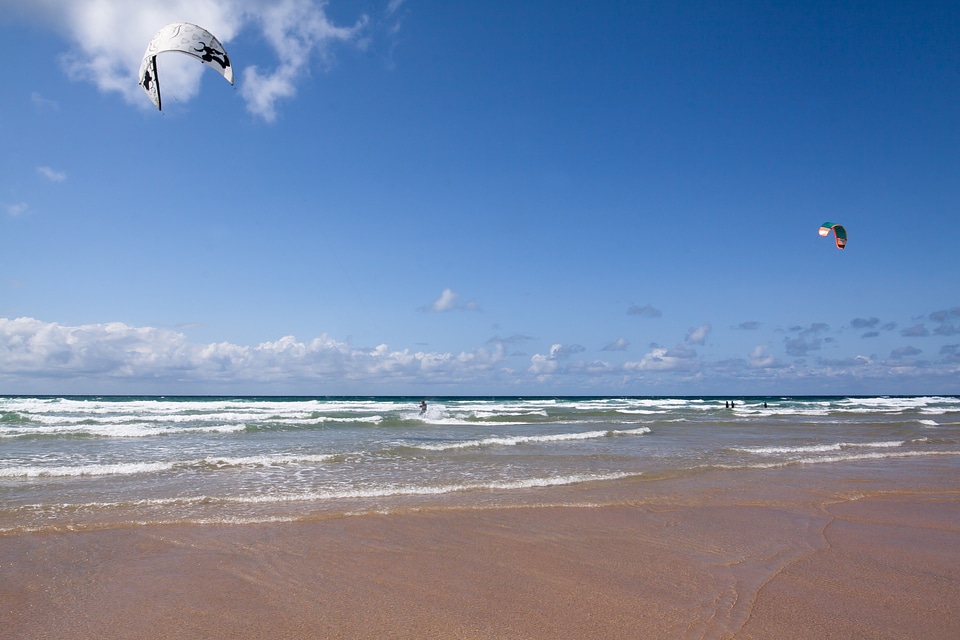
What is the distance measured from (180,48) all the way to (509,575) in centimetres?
909

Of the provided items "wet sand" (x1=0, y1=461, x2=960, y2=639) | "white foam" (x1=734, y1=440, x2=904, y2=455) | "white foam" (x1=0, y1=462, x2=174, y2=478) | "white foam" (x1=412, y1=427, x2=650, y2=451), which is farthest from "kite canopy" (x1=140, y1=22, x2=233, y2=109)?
"white foam" (x1=734, y1=440, x2=904, y2=455)

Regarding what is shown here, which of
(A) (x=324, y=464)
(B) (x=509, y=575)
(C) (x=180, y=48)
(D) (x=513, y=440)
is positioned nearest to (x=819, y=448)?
(D) (x=513, y=440)

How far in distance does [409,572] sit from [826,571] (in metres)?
4.07

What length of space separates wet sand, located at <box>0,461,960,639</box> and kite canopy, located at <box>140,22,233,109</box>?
22.1 feet

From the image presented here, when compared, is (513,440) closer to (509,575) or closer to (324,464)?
(324,464)

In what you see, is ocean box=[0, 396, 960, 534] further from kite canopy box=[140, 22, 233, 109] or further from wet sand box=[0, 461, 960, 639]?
kite canopy box=[140, 22, 233, 109]

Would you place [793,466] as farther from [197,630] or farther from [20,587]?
[20,587]

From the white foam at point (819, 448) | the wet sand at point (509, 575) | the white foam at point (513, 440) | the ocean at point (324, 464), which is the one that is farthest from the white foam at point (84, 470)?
the white foam at point (819, 448)

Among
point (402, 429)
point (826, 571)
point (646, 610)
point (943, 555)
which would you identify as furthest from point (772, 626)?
point (402, 429)

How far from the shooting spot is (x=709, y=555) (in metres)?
5.73

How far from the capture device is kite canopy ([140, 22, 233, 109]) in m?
8.51

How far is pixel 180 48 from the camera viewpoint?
8539mm

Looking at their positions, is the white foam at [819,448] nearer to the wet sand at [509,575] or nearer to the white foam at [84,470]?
the wet sand at [509,575]

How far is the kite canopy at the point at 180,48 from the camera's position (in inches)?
335
